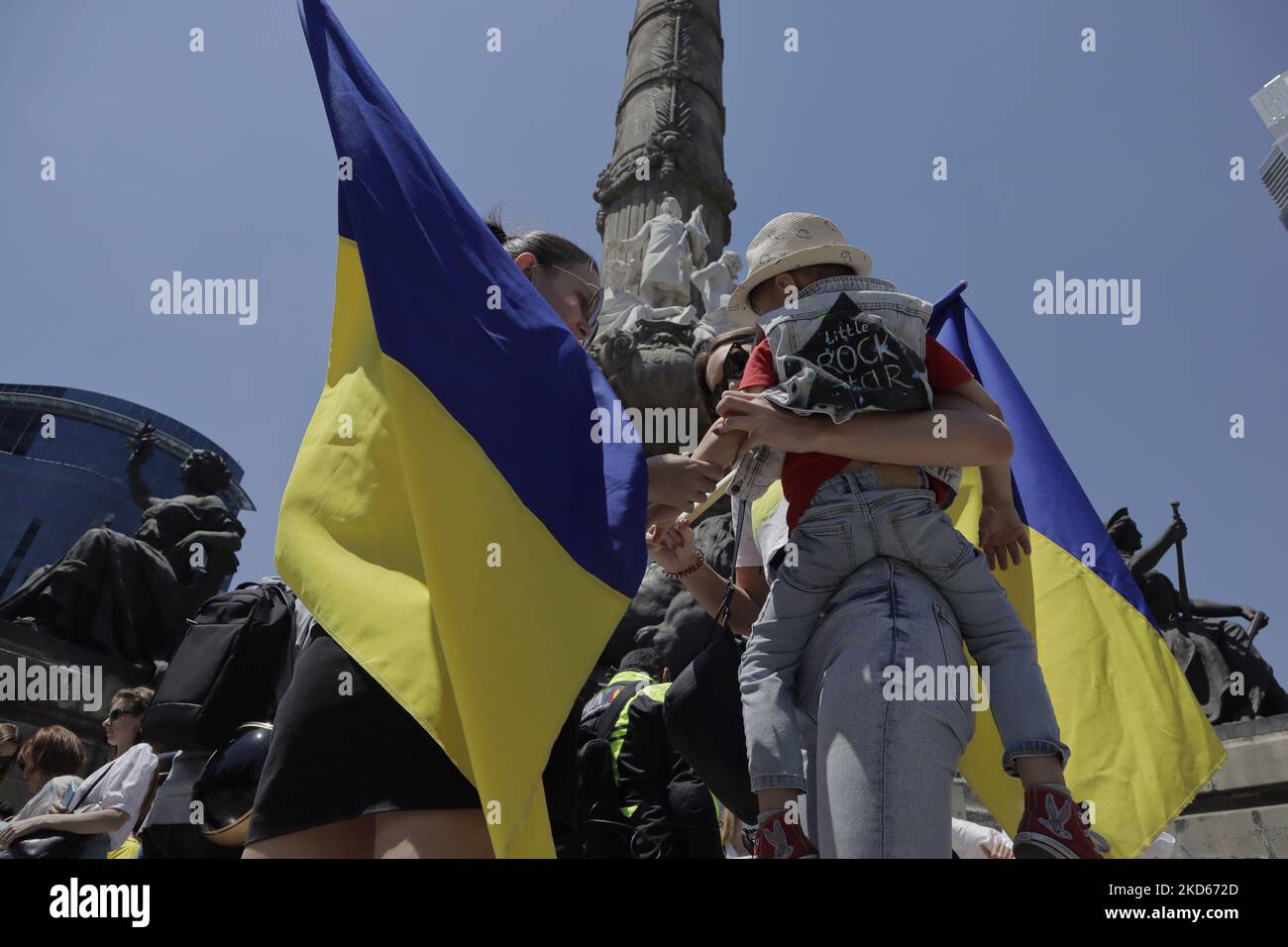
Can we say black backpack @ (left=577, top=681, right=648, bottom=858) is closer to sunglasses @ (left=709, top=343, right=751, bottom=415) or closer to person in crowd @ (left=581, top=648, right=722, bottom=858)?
person in crowd @ (left=581, top=648, right=722, bottom=858)

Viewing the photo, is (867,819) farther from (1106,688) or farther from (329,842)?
(1106,688)

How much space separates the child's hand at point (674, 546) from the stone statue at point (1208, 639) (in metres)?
8.83

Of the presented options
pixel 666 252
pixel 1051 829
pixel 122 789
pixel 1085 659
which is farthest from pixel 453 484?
pixel 666 252

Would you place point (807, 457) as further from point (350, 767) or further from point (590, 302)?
point (350, 767)

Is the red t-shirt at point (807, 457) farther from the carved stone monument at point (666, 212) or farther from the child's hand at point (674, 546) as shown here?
the carved stone monument at point (666, 212)

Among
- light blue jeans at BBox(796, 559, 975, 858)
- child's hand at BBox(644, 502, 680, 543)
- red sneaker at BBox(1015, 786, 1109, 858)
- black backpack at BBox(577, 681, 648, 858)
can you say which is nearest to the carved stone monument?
black backpack at BBox(577, 681, 648, 858)

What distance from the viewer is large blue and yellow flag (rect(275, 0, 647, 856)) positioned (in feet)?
6.33

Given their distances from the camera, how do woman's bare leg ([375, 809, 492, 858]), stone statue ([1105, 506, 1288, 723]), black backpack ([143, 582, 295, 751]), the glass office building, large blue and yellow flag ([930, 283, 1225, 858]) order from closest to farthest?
woman's bare leg ([375, 809, 492, 858])
black backpack ([143, 582, 295, 751])
large blue and yellow flag ([930, 283, 1225, 858])
stone statue ([1105, 506, 1288, 723])
the glass office building

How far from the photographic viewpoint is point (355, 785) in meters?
1.83

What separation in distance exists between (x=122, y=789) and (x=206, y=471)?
24.1ft

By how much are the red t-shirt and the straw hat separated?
0.17 m

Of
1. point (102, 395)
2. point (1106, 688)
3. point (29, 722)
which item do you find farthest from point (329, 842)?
point (102, 395)

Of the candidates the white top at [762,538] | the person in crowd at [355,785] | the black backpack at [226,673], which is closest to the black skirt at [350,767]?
the person in crowd at [355,785]

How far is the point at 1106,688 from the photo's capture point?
11.7 ft
